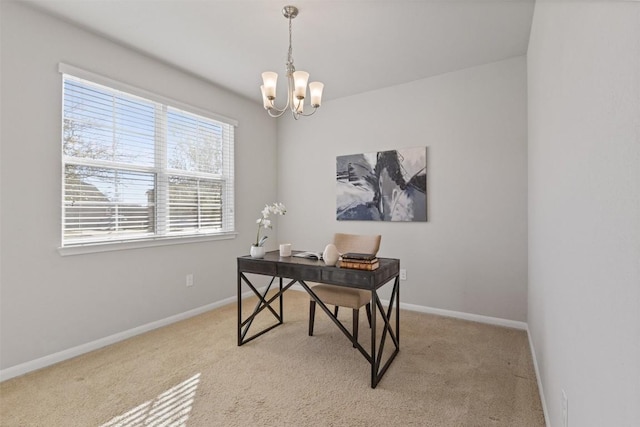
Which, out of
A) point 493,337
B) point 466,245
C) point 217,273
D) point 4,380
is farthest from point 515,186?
point 4,380

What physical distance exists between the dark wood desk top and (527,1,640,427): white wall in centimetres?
95

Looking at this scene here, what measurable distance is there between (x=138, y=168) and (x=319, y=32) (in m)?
2.05

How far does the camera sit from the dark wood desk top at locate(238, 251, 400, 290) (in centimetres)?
208

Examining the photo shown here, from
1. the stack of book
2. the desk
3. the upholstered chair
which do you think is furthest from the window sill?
the stack of book

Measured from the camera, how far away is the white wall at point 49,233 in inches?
86.1

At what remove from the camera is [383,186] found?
373 cm

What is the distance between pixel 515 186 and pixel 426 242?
1026mm

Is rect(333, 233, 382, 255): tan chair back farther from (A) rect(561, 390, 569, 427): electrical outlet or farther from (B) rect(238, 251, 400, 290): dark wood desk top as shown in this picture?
(A) rect(561, 390, 569, 427): electrical outlet

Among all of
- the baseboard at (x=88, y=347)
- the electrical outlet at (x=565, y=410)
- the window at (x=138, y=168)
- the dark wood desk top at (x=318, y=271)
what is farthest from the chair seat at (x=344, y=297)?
the window at (x=138, y=168)

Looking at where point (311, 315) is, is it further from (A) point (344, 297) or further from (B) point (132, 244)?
(B) point (132, 244)

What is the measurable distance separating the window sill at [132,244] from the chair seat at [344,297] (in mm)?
1629

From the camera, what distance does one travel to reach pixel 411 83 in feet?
11.7

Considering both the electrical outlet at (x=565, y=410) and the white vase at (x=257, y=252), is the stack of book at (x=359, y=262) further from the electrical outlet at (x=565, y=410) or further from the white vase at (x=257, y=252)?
the electrical outlet at (x=565, y=410)

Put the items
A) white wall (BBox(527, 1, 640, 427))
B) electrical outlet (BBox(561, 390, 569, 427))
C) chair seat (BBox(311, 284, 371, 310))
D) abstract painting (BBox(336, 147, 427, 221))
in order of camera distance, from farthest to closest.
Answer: abstract painting (BBox(336, 147, 427, 221)) < chair seat (BBox(311, 284, 371, 310)) < electrical outlet (BBox(561, 390, 569, 427)) < white wall (BBox(527, 1, 640, 427))
